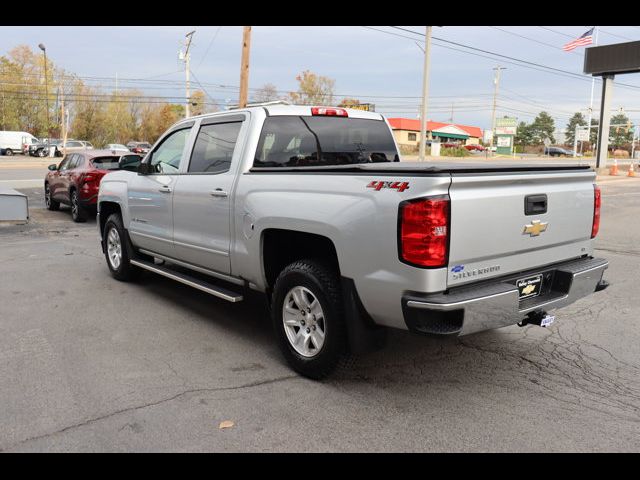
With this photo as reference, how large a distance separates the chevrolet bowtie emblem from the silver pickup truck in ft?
0.04

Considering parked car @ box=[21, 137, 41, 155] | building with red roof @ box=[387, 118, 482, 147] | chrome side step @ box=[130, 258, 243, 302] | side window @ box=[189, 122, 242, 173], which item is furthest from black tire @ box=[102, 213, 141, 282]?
building with red roof @ box=[387, 118, 482, 147]

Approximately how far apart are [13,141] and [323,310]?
61.4 m

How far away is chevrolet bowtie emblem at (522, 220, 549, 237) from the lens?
382 centimetres

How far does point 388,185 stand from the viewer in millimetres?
3479

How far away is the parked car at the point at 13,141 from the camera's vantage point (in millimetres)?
55656

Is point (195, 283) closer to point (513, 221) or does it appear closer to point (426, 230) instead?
point (426, 230)

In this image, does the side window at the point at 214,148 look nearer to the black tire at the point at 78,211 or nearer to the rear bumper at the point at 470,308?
the rear bumper at the point at 470,308

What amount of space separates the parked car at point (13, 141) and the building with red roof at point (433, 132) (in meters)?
45.3

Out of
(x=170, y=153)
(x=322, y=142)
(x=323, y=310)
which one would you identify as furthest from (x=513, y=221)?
(x=170, y=153)

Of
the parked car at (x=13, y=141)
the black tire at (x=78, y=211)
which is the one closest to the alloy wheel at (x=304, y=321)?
the black tire at (x=78, y=211)

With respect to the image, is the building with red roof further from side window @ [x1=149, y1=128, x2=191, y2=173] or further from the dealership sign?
side window @ [x1=149, y1=128, x2=191, y2=173]
